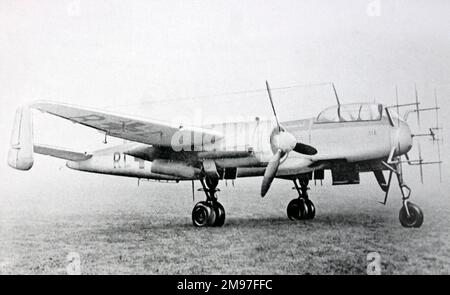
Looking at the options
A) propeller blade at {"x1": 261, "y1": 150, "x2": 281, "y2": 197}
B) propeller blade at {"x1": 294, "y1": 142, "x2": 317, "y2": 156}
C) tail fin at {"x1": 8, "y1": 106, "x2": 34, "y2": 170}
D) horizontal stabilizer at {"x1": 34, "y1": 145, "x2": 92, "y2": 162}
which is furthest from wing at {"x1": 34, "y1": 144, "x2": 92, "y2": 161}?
propeller blade at {"x1": 294, "y1": 142, "x2": 317, "y2": 156}

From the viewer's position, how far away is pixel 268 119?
8.55 metres

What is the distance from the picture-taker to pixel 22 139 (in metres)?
7.63

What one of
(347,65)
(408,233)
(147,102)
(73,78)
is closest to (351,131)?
(347,65)

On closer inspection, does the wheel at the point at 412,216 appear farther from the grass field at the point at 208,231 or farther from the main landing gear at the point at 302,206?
the main landing gear at the point at 302,206

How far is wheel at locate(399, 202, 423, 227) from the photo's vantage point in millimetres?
8016

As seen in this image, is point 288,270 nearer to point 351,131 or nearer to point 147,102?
point 351,131

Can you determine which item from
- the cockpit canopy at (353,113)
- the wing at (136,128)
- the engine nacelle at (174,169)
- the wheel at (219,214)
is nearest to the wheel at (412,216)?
the cockpit canopy at (353,113)

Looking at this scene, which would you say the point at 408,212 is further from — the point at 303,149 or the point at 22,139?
the point at 22,139

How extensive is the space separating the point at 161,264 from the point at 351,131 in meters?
4.39

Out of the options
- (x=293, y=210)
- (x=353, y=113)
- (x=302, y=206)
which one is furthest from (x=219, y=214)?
(x=353, y=113)

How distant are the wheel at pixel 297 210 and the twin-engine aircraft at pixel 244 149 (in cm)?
60

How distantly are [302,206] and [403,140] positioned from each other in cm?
279

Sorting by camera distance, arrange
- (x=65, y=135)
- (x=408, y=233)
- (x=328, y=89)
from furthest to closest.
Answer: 1. (x=65, y=135)
2. (x=328, y=89)
3. (x=408, y=233)

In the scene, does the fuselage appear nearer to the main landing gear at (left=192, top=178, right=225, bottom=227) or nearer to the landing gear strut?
the main landing gear at (left=192, top=178, right=225, bottom=227)
